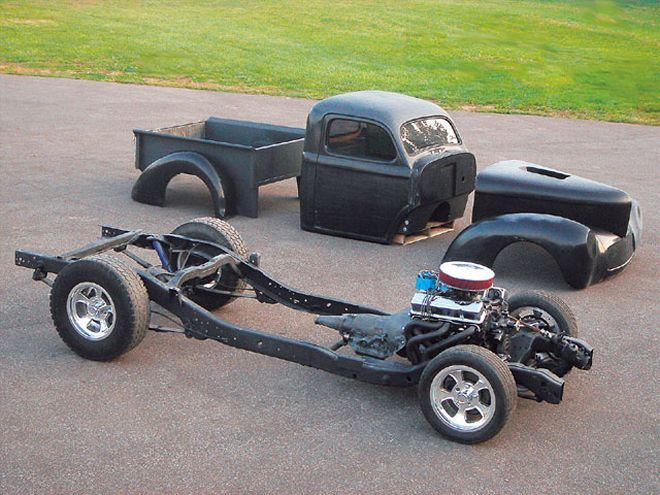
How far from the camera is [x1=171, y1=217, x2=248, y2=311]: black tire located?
26.8 ft

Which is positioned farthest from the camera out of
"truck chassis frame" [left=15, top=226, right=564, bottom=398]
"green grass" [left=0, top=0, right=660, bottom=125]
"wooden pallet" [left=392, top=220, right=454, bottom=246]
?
"green grass" [left=0, top=0, right=660, bottom=125]

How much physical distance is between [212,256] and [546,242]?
3.24m

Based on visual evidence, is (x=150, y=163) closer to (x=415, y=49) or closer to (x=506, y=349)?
(x=506, y=349)

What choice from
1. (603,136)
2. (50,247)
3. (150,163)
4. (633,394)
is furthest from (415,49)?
(633,394)

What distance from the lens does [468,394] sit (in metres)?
6.08

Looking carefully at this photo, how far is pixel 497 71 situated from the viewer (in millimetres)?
27406

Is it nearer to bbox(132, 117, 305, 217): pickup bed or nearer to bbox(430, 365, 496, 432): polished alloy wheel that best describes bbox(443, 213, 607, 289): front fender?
bbox(132, 117, 305, 217): pickup bed

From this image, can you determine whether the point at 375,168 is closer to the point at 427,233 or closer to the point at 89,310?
the point at 427,233

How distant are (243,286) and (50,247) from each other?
2.96 meters

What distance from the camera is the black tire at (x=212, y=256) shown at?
8.16 metres

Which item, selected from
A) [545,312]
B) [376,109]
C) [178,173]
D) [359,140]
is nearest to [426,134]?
[376,109]

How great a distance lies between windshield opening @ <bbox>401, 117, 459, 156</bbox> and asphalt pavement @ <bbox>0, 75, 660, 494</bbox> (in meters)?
1.12

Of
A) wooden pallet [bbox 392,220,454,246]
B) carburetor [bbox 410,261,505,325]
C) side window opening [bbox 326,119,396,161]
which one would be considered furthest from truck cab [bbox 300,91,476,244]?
carburetor [bbox 410,261,505,325]

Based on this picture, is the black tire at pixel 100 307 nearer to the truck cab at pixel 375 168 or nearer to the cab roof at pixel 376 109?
the truck cab at pixel 375 168
